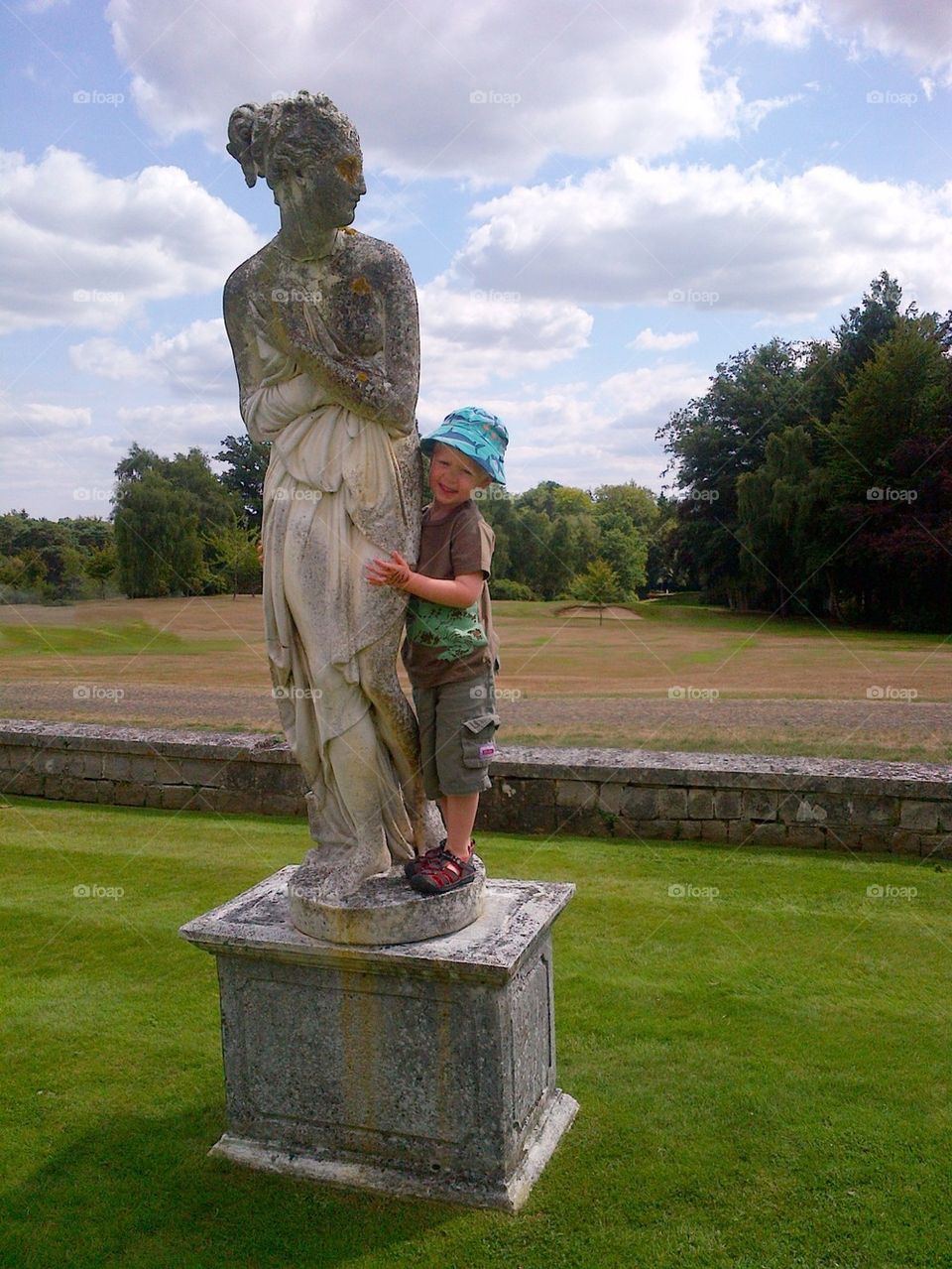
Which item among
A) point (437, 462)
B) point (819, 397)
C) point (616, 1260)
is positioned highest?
point (819, 397)

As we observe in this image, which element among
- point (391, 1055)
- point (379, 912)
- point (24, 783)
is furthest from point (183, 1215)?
point (24, 783)

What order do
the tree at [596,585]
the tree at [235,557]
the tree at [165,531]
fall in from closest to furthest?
the tree at [235,557]
the tree at [165,531]
the tree at [596,585]

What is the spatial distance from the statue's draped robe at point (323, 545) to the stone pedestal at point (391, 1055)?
20.5 inches

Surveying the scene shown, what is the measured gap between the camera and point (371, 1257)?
3.11 m

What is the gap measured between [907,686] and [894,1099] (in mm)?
10395

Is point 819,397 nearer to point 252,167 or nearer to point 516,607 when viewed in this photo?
point 516,607

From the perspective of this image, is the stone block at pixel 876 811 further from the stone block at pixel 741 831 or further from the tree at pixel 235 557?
the tree at pixel 235 557

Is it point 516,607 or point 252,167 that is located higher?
point 252,167

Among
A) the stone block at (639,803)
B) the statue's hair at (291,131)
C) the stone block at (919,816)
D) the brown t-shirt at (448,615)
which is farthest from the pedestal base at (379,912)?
the stone block at (919,816)

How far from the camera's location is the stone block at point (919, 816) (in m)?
6.65

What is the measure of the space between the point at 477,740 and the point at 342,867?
645mm

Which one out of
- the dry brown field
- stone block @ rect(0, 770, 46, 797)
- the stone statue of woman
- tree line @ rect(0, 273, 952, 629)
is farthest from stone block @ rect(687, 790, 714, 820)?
tree line @ rect(0, 273, 952, 629)

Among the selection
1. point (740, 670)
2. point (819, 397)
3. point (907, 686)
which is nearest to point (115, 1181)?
point (907, 686)

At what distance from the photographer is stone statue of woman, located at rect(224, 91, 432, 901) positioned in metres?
3.18
